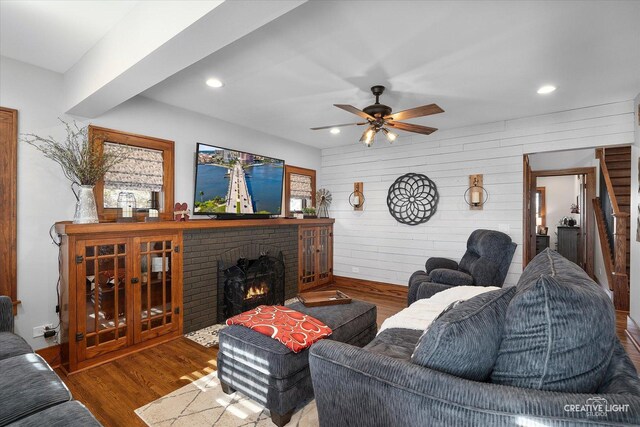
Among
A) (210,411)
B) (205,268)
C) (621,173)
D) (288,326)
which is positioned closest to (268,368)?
(288,326)

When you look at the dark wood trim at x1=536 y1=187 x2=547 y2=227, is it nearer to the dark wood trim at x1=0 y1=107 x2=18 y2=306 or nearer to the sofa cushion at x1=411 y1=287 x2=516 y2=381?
the sofa cushion at x1=411 y1=287 x2=516 y2=381

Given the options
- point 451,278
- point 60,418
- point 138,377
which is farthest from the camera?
point 451,278

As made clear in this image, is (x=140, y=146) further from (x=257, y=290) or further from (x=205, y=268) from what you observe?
(x=257, y=290)

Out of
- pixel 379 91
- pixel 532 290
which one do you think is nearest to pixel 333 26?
pixel 379 91

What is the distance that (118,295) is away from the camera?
9.18 feet

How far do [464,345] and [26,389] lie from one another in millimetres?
1886

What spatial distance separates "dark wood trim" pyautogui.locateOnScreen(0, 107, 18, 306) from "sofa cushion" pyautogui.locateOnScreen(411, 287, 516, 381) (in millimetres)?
3218

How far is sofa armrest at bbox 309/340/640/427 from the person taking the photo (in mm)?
825

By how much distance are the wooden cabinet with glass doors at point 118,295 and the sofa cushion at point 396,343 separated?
2.28 metres

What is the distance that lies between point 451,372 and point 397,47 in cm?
218

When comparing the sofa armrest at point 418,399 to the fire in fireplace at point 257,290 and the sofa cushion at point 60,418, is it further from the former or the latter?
the fire in fireplace at point 257,290

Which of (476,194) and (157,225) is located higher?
(476,194)

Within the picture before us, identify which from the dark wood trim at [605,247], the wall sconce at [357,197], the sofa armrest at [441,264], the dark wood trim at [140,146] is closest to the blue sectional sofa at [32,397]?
the dark wood trim at [140,146]

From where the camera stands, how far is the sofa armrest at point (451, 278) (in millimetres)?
3285
